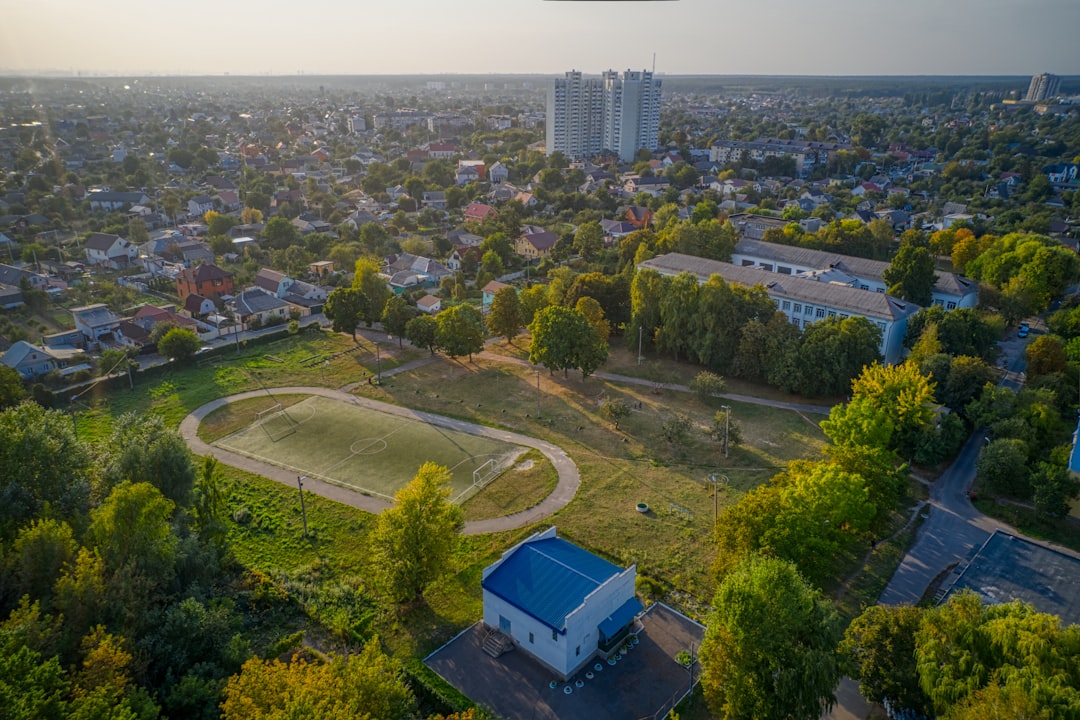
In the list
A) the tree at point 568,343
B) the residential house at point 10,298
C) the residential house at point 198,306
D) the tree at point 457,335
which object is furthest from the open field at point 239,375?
the residential house at point 10,298

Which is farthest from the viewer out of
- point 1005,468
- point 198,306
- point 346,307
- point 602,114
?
point 602,114

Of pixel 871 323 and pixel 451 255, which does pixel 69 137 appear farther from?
pixel 871 323

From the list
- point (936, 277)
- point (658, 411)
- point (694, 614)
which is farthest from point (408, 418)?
point (936, 277)

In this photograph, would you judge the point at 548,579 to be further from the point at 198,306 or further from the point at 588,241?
the point at 588,241

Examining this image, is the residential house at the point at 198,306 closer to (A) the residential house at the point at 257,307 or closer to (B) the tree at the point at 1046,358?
(A) the residential house at the point at 257,307

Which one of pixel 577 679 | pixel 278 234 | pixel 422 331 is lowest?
pixel 577 679

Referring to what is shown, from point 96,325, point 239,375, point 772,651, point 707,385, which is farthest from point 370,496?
point 96,325
